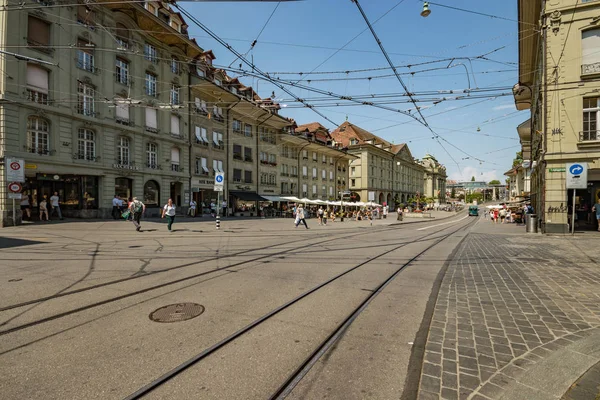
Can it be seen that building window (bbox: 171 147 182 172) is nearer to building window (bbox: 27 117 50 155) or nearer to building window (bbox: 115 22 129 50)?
building window (bbox: 115 22 129 50)

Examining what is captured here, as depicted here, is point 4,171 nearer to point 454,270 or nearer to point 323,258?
point 323,258

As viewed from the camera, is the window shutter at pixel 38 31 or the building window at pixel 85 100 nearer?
the window shutter at pixel 38 31

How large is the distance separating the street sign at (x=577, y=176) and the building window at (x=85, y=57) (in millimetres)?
27938

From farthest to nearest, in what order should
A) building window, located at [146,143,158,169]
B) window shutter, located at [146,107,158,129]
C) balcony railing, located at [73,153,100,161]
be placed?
building window, located at [146,143,158,169], window shutter, located at [146,107,158,129], balcony railing, located at [73,153,100,161]

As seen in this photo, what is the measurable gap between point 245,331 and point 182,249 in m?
7.23

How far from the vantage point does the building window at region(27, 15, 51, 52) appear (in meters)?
18.4

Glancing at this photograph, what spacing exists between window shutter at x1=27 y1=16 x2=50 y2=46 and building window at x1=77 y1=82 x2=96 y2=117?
294 cm

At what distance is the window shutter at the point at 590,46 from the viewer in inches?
630

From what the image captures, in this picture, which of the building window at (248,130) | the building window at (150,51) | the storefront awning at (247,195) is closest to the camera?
the building window at (150,51)

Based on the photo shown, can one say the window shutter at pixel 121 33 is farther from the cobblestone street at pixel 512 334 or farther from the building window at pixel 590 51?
the building window at pixel 590 51

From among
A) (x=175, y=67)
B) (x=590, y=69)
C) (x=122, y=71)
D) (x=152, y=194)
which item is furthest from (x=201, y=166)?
(x=590, y=69)

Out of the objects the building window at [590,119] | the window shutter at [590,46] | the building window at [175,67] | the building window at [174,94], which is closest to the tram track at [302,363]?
the building window at [590,119]

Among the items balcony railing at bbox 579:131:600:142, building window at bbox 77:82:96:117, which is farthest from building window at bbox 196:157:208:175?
balcony railing at bbox 579:131:600:142

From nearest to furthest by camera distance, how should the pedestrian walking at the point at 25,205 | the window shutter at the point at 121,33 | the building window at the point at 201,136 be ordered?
the pedestrian walking at the point at 25,205 → the window shutter at the point at 121,33 → the building window at the point at 201,136
